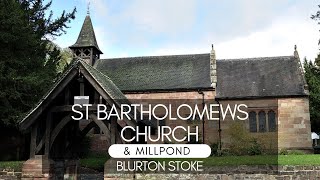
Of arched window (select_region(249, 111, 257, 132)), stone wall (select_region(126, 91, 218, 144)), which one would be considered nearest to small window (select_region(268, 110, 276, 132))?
arched window (select_region(249, 111, 257, 132))

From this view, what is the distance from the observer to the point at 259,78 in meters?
29.5

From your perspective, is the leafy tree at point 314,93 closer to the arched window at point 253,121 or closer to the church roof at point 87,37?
the arched window at point 253,121

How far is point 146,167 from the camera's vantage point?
34.6 ft

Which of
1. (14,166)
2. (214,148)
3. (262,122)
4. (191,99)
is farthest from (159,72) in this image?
(14,166)

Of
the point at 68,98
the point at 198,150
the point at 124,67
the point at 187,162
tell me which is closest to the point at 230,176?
the point at 187,162

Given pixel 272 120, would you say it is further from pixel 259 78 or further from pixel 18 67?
pixel 18 67

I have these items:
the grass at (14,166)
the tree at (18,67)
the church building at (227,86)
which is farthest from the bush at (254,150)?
the grass at (14,166)

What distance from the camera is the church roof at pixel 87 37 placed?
34425 mm

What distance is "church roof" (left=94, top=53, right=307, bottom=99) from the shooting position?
28.5 m

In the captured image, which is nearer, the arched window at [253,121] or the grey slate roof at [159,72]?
the arched window at [253,121]

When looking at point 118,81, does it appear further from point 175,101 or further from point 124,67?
point 175,101

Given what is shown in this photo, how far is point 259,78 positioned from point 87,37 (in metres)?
17.1

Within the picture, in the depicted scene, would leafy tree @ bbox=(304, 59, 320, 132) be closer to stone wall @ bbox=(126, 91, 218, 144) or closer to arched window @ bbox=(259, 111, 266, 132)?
arched window @ bbox=(259, 111, 266, 132)

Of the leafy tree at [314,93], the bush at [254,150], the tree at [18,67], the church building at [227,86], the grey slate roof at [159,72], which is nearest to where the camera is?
the tree at [18,67]
